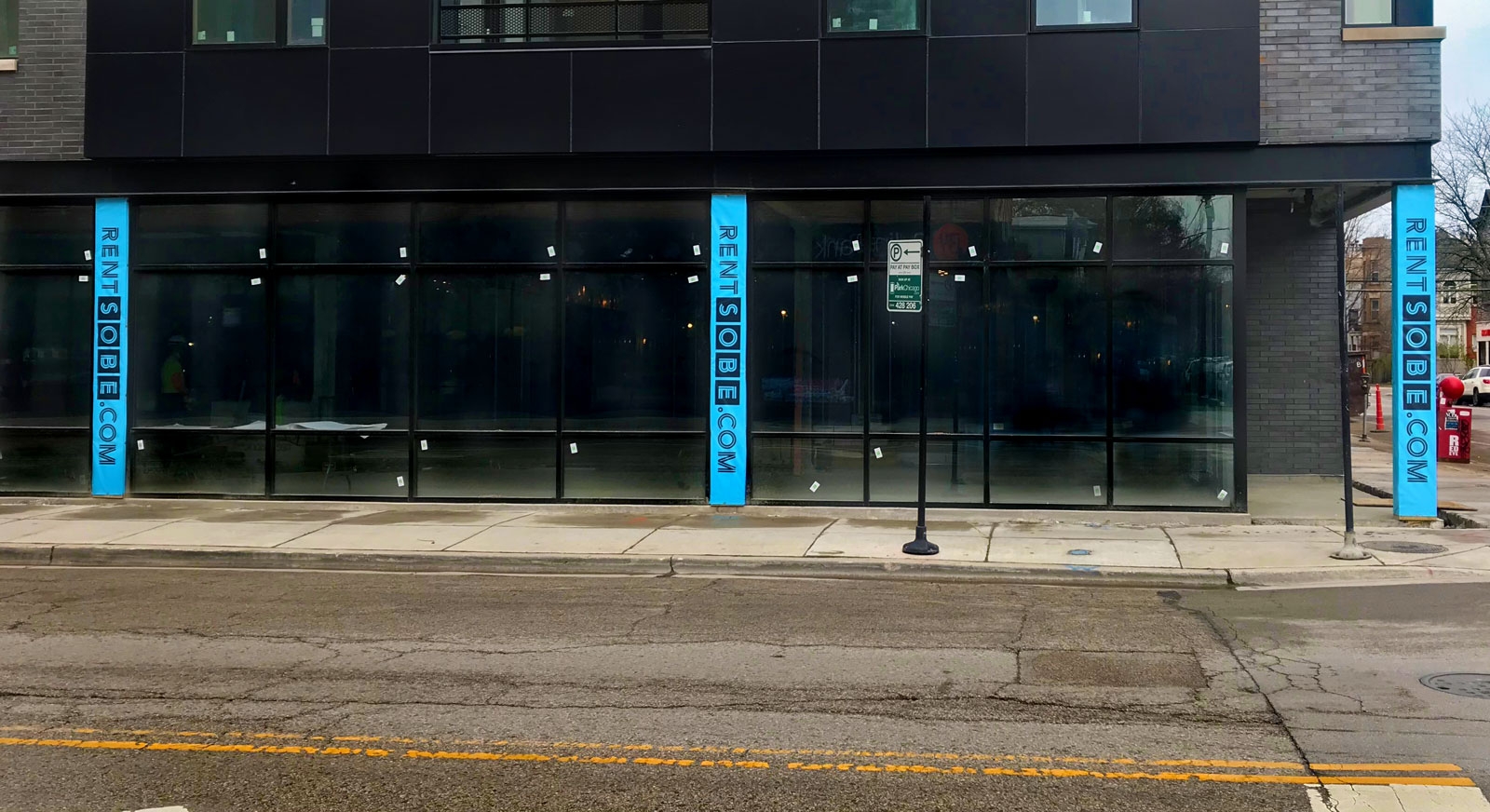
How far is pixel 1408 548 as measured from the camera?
1162 centimetres

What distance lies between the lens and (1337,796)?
4.89 m

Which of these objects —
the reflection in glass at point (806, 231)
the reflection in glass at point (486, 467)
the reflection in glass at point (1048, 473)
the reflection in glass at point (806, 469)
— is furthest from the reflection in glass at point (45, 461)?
the reflection in glass at point (1048, 473)

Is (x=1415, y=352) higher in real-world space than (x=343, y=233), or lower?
lower

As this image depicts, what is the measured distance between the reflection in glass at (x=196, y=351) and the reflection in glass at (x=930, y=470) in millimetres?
8308

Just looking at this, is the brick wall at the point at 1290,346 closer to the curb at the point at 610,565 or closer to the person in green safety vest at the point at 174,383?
the curb at the point at 610,565

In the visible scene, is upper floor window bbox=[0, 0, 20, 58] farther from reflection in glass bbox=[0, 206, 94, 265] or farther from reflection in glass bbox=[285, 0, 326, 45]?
reflection in glass bbox=[285, 0, 326, 45]

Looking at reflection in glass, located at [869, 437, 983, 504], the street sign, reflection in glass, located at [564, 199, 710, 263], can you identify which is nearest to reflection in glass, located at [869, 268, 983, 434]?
reflection in glass, located at [869, 437, 983, 504]

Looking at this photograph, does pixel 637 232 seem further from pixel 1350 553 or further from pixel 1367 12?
pixel 1367 12

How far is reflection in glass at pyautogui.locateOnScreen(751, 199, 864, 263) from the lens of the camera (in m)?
14.6

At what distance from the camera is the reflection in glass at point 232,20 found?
15.1m

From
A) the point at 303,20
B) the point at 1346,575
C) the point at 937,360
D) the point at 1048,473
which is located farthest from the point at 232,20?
the point at 1346,575

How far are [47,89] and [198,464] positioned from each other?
5.34 meters

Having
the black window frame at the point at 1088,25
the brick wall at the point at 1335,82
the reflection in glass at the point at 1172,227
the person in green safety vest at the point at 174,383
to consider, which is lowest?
the person in green safety vest at the point at 174,383

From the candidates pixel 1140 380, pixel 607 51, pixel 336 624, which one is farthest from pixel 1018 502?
pixel 336 624
